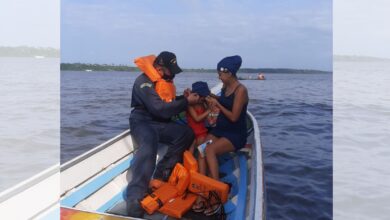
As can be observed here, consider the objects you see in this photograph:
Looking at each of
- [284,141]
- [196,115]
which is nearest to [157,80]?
[196,115]

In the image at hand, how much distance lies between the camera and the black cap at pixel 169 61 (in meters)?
3.95

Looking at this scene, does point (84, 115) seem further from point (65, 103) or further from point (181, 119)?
point (181, 119)

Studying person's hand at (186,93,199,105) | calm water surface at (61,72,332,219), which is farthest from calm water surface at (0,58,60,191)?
person's hand at (186,93,199,105)

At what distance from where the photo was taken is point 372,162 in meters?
8.18

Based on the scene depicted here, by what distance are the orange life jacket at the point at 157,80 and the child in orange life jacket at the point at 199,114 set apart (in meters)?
0.27

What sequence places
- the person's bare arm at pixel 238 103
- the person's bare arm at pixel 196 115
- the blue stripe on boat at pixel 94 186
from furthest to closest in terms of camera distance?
the person's bare arm at pixel 196 115 → the person's bare arm at pixel 238 103 → the blue stripe on boat at pixel 94 186

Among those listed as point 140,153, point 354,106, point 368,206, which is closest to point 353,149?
point 368,206

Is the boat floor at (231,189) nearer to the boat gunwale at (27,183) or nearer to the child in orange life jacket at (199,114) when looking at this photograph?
the child in orange life jacket at (199,114)

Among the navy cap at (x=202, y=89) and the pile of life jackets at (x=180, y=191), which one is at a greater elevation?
the navy cap at (x=202, y=89)

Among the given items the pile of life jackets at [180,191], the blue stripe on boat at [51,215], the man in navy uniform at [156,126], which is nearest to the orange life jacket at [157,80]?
the man in navy uniform at [156,126]

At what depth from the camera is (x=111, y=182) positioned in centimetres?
408

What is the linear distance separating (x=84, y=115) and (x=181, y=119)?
406 inches

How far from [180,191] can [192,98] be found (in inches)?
39.1

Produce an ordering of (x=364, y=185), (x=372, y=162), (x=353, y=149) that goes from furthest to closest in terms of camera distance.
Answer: (x=353, y=149), (x=372, y=162), (x=364, y=185)
